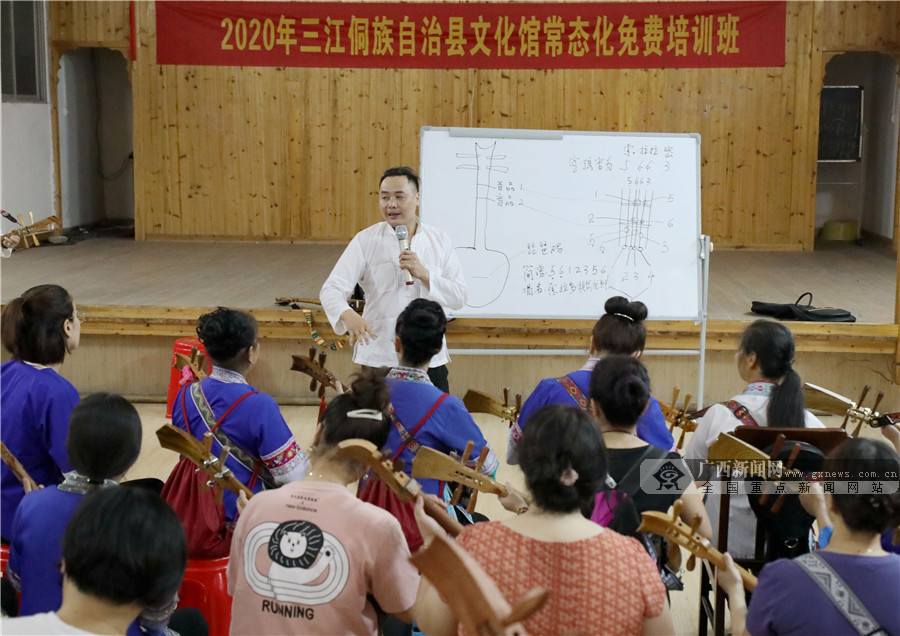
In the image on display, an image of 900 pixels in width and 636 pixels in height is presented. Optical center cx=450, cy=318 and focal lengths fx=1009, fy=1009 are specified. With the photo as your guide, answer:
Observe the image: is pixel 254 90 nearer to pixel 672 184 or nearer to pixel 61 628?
pixel 672 184

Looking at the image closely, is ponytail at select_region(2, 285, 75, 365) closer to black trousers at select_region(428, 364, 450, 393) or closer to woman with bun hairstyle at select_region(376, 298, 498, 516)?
woman with bun hairstyle at select_region(376, 298, 498, 516)

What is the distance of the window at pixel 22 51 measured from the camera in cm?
816

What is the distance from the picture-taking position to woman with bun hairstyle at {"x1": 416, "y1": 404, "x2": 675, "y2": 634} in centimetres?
153

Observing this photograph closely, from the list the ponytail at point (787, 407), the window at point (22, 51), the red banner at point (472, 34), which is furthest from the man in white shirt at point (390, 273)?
the window at point (22, 51)

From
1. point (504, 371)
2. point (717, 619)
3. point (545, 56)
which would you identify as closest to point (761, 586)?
point (717, 619)

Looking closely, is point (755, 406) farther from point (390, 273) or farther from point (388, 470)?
point (390, 273)

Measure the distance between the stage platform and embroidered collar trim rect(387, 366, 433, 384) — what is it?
2.36 metres

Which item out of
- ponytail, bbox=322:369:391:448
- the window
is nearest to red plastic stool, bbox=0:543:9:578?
ponytail, bbox=322:369:391:448

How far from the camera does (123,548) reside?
142 cm

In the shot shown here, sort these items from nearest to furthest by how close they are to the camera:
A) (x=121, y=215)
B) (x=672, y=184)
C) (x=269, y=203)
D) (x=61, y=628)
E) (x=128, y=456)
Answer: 1. (x=61, y=628)
2. (x=128, y=456)
3. (x=672, y=184)
4. (x=269, y=203)
5. (x=121, y=215)

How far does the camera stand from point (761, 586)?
5.47 feet

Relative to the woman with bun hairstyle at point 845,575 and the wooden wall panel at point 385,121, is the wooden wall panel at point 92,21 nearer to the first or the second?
the wooden wall panel at point 385,121

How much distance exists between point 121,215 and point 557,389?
8.54m

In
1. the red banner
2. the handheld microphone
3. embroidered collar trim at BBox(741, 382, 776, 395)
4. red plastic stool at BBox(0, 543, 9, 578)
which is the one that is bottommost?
red plastic stool at BBox(0, 543, 9, 578)
